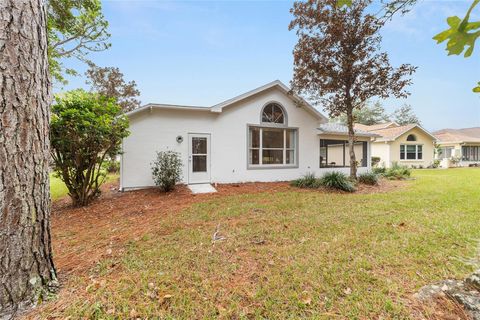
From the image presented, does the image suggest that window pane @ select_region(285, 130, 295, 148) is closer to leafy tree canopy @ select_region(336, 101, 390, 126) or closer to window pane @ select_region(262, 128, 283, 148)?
window pane @ select_region(262, 128, 283, 148)

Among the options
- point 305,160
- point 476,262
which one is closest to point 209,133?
point 305,160

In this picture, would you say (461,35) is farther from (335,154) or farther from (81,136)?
(335,154)

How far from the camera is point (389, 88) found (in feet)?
31.2

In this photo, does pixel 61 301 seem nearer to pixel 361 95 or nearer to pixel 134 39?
pixel 361 95

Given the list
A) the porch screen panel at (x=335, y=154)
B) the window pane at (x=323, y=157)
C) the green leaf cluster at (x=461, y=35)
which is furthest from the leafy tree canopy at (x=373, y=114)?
the green leaf cluster at (x=461, y=35)

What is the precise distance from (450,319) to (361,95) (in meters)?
9.74

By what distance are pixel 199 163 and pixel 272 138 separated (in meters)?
4.15

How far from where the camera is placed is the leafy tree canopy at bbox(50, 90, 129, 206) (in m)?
5.82

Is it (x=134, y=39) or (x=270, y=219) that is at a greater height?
(x=134, y=39)

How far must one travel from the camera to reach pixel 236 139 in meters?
10.5

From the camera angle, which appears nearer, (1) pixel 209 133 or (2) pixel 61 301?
(2) pixel 61 301

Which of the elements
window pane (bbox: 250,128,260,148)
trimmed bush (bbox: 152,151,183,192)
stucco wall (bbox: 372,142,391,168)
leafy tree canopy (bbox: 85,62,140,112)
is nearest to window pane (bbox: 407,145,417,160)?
stucco wall (bbox: 372,142,391,168)

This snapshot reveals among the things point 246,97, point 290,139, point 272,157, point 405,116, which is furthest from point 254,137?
point 405,116

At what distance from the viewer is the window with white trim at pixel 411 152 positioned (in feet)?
71.9
